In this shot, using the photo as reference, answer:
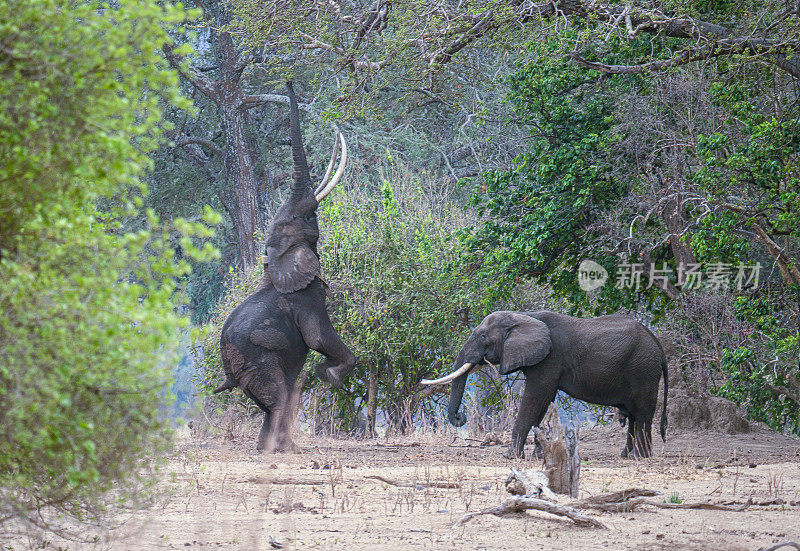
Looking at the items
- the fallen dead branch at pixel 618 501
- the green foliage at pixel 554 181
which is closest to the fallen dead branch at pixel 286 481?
the fallen dead branch at pixel 618 501

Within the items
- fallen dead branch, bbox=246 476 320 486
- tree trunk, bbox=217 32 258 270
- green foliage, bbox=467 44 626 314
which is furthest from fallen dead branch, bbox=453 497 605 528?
tree trunk, bbox=217 32 258 270

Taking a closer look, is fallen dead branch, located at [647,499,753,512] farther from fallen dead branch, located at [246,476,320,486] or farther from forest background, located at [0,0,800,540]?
forest background, located at [0,0,800,540]

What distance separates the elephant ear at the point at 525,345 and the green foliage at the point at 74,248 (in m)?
8.33

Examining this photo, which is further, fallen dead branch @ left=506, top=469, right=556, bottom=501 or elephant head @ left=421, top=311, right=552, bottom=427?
elephant head @ left=421, top=311, right=552, bottom=427

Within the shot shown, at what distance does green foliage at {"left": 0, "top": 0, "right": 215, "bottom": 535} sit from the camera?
11.8 ft

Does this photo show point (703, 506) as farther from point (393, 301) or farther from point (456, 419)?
point (393, 301)

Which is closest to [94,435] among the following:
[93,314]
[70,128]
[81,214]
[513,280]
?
[93,314]

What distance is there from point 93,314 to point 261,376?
304 inches

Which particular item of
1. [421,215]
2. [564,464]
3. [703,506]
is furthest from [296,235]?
[703,506]

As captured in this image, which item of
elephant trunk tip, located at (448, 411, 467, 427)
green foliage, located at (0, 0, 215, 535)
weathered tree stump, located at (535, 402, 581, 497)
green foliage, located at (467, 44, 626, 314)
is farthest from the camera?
green foliage, located at (467, 44, 626, 314)

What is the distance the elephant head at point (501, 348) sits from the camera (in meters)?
12.0

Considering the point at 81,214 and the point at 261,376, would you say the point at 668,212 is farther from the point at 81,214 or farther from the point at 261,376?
the point at 81,214

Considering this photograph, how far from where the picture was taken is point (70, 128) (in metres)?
3.75

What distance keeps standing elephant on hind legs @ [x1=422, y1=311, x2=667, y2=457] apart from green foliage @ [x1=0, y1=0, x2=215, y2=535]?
8.51 m
